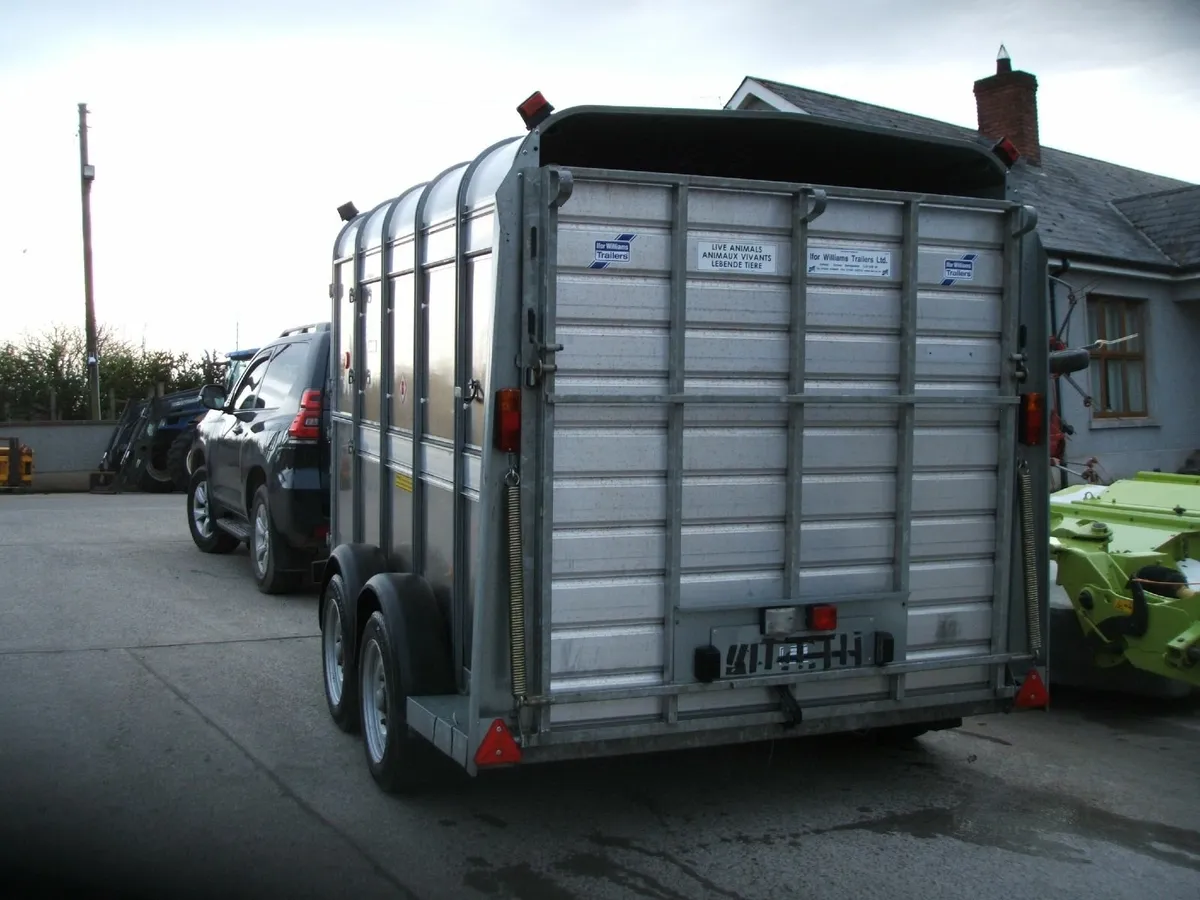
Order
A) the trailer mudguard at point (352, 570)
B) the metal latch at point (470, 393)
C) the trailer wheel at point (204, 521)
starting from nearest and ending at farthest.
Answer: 1. the metal latch at point (470, 393)
2. the trailer mudguard at point (352, 570)
3. the trailer wheel at point (204, 521)

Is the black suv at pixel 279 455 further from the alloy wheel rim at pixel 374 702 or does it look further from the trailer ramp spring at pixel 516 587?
the trailer ramp spring at pixel 516 587

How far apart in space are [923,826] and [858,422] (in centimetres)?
171

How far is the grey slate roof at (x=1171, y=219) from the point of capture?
54.9 ft

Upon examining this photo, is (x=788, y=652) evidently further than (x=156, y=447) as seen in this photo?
No

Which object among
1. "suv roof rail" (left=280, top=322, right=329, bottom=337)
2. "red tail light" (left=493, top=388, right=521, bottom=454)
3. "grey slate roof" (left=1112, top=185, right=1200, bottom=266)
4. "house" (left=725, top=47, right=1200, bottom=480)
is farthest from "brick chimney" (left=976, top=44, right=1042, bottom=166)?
"red tail light" (left=493, top=388, right=521, bottom=454)

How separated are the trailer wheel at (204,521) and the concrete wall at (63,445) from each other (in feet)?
37.2

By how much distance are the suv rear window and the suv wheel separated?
0.80 m

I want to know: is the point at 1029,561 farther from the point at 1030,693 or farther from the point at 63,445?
the point at 63,445

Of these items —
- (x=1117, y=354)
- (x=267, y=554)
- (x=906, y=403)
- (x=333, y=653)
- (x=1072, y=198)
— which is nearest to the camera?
(x=906, y=403)

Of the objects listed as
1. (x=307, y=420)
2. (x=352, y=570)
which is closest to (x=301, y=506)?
(x=307, y=420)

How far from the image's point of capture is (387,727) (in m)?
5.50

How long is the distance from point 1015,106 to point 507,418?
16.3 metres

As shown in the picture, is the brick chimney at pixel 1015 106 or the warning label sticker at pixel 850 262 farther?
the brick chimney at pixel 1015 106

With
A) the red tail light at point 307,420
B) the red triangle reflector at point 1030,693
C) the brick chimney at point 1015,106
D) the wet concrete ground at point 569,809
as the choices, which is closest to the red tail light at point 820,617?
the wet concrete ground at point 569,809
